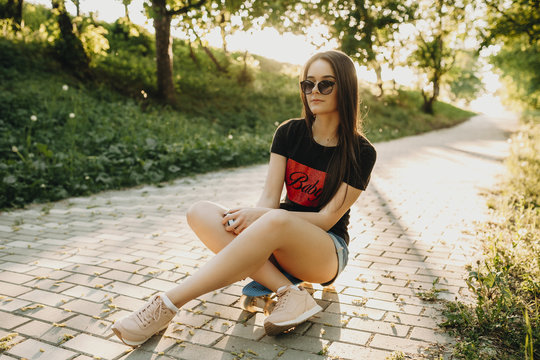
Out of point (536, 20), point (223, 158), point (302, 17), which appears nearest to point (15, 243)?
point (223, 158)

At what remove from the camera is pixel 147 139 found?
8.39 meters

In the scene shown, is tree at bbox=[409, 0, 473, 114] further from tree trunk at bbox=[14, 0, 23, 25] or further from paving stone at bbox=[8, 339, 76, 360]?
paving stone at bbox=[8, 339, 76, 360]

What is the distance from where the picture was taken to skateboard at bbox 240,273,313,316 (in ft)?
9.29

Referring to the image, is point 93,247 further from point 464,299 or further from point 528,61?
point 528,61

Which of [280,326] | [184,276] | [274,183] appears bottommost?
[184,276]

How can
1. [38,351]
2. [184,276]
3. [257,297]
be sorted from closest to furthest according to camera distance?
[38,351] < [257,297] < [184,276]

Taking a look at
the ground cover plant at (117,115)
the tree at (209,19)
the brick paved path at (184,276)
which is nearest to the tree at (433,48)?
the ground cover plant at (117,115)

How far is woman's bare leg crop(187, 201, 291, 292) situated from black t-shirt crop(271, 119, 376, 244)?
1.68ft

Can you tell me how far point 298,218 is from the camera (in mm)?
2615

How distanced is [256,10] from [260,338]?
10812mm

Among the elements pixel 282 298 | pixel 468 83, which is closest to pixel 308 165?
pixel 282 298

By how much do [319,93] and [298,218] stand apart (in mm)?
848

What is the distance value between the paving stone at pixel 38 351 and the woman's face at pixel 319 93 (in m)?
1.99

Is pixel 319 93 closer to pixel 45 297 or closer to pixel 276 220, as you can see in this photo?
pixel 276 220
